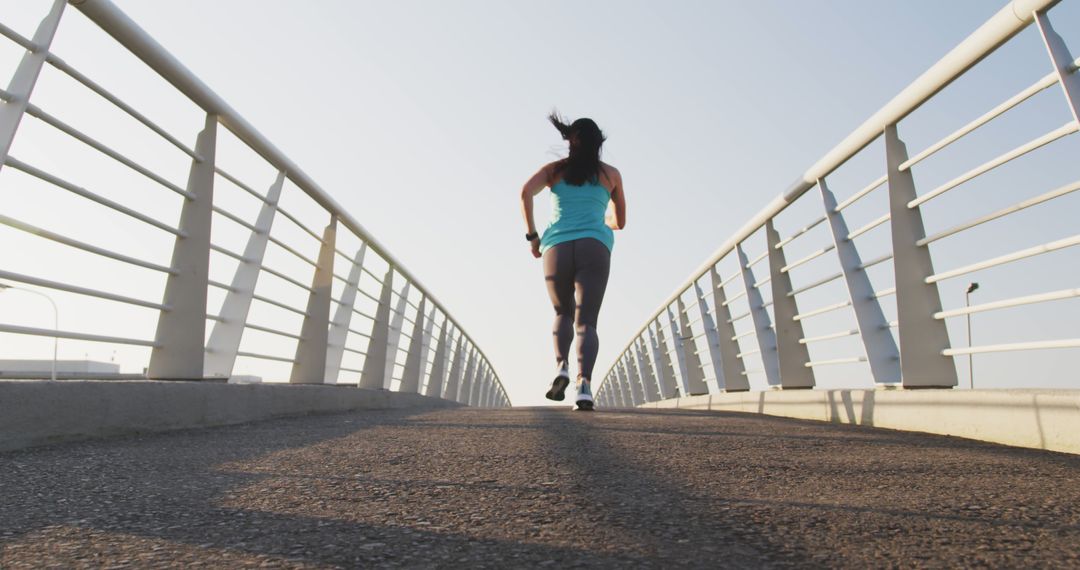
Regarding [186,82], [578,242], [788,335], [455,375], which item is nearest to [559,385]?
[578,242]

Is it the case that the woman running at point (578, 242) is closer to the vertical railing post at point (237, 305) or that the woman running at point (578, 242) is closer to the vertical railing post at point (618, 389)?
the vertical railing post at point (237, 305)

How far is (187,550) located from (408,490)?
68cm

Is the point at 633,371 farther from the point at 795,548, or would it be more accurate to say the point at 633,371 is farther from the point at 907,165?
the point at 795,548

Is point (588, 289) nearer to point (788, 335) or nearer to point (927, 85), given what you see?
point (788, 335)

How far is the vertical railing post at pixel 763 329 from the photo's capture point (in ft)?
19.8

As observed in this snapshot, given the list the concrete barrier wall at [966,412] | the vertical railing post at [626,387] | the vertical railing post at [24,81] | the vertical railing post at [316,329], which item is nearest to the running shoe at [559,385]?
the concrete barrier wall at [966,412]

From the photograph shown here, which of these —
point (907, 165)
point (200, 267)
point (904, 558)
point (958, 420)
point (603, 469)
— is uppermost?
point (907, 165)

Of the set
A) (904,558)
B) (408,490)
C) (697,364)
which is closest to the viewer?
(904,558)

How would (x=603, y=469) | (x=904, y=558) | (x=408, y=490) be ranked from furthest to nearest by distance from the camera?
(x=603, y=469) → (x=408, y=490) → (x=904, y=558)

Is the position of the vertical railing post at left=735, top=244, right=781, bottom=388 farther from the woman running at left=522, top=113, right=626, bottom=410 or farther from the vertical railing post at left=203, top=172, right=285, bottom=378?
the vertical railing post at left=203, top=172, right=285, bottom=378

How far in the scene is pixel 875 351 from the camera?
13.8ft

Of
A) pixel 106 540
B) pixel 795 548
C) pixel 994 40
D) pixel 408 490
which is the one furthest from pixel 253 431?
pixel 994 40

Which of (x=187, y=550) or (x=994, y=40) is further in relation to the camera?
(x=994, y=40)

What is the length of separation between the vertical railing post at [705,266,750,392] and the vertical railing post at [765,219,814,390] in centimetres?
136
